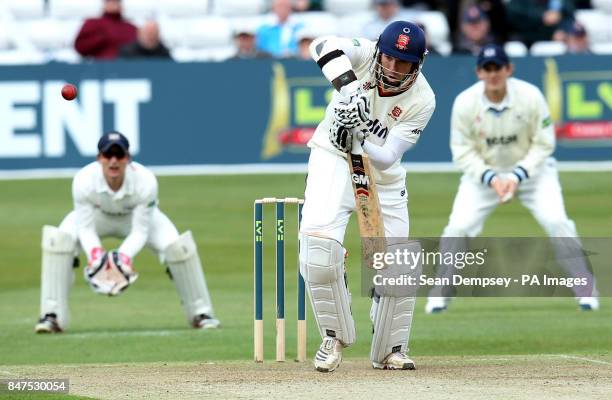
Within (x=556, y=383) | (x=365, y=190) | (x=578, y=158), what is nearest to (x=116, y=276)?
(x=365, y=190)

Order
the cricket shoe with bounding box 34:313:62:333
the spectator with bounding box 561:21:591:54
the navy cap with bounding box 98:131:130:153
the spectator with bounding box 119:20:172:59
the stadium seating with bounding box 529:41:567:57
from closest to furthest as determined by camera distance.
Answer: the navy cap with bounding box 98:131:130:153 → the cricket shoe with bounding box 34:313:62:333 → the spectator with bounding box 119:20:172:59 → the spectator with bounding box 561:21:591:54 → the stadium seating with bounding box 529:41:567:57

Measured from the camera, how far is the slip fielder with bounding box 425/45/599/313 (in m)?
11.2

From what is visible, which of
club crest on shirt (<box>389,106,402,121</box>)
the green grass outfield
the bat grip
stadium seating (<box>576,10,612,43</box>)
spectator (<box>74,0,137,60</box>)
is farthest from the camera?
stadium seating (<box>576,10,612,43</box>)

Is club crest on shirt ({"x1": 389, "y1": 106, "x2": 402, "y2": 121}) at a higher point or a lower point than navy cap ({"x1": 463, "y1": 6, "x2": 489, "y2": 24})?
lower

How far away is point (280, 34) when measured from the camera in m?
17.3

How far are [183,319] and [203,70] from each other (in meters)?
5.37

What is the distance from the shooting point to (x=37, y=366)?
8664 mm

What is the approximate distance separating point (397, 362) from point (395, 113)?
1.38 metres

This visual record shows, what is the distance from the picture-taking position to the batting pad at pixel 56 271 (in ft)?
35.0

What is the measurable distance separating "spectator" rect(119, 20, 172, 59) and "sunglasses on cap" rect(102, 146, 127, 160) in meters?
6.07

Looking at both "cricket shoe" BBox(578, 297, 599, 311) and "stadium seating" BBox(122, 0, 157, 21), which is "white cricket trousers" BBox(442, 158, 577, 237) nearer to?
"cricket shoe" BBox(578, 297, 599, 311)

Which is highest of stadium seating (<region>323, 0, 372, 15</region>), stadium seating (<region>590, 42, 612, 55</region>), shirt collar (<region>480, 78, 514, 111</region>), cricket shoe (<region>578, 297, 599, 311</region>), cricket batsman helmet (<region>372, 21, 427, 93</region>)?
stadium seating (<region>323, 0, 372, 15</region>)

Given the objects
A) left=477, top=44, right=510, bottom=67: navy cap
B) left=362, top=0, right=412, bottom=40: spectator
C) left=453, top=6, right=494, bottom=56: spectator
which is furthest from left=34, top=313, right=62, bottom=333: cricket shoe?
left=453, top=6, right=494, bottom=56: spectator

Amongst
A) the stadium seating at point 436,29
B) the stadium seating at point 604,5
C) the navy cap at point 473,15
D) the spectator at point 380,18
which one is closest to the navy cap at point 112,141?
the spectator at point 380,18
